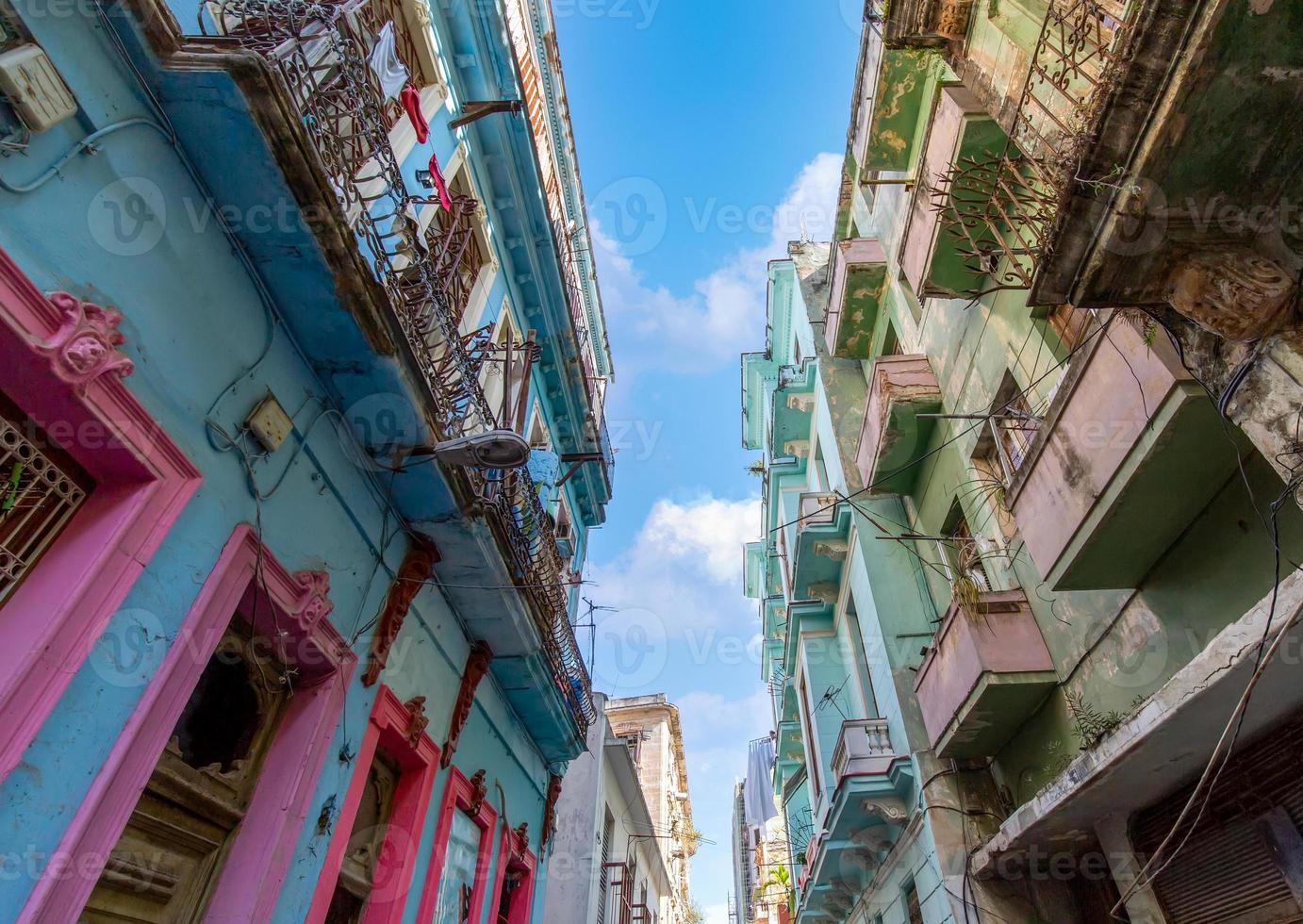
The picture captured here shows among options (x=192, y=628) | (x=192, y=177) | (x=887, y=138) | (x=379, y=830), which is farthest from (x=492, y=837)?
(x=887, y=138)

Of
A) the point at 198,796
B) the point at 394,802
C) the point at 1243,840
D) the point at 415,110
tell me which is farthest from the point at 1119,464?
the point at 415,110

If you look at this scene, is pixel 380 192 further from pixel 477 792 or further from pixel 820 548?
pixel 820 548

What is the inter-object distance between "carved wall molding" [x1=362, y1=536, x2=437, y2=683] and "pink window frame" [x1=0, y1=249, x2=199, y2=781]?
258 cm

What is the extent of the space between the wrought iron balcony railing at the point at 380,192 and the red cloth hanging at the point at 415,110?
568 mm

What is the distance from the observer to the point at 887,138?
10031 mm

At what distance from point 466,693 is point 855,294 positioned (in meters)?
9.13

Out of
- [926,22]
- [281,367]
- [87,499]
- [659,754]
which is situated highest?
[659,754]

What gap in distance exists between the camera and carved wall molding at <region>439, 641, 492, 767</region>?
713 centimetres

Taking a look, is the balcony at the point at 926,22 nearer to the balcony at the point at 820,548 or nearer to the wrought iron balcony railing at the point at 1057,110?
the wrought iron balcony railing at the point at 1057,110

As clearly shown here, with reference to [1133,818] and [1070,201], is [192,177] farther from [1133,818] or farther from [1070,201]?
[1133,818]

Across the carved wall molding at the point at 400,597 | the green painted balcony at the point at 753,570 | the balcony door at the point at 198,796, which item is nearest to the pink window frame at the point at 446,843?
the carved wall molding at the point at 400,597

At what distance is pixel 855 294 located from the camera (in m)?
11.7

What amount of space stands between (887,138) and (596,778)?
1467 cm

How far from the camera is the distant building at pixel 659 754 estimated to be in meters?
27.7
